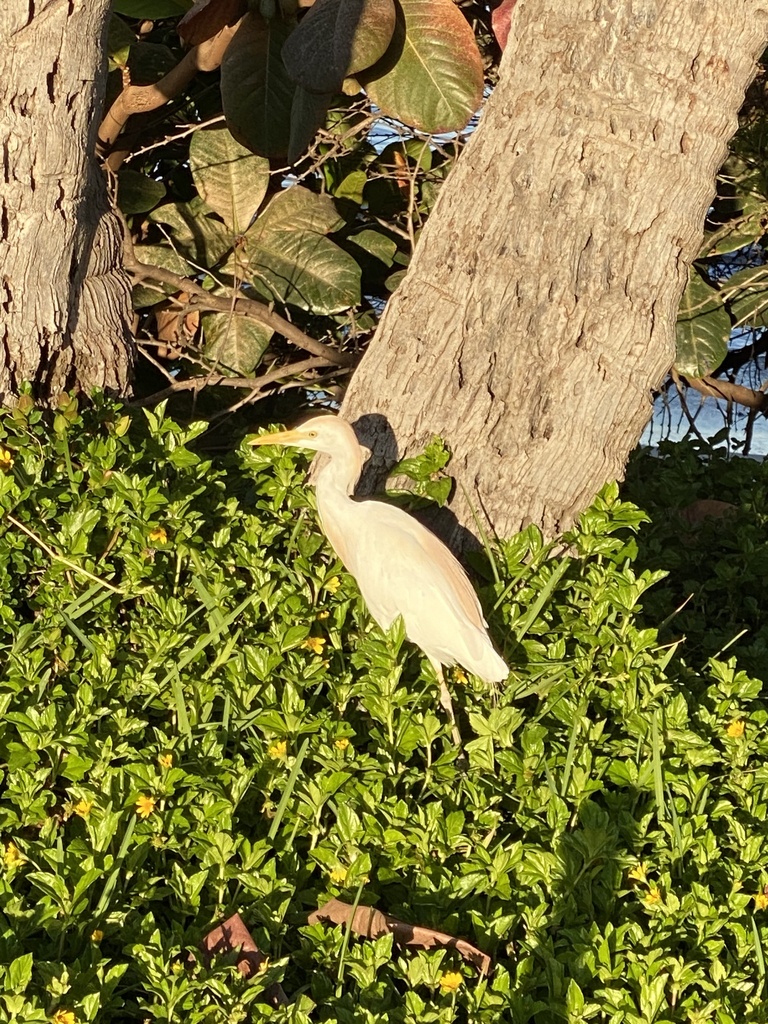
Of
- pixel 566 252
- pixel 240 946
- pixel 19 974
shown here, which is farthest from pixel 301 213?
pixel 19 974

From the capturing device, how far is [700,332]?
4.14m

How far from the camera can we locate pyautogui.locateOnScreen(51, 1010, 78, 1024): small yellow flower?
58.9 inches

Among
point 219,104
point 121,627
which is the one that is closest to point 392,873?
point 121,627

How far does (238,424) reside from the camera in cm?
424

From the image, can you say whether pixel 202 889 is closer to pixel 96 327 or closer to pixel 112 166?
pixel 96 327

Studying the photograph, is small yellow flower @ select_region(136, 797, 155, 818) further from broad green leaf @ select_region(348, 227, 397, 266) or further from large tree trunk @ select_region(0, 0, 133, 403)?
broad green leaf @ select_region(348, 227, 397, 266)

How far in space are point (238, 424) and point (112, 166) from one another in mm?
965

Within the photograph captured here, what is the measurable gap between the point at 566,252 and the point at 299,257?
1532 mm

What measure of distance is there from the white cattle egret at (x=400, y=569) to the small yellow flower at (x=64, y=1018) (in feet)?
3.10

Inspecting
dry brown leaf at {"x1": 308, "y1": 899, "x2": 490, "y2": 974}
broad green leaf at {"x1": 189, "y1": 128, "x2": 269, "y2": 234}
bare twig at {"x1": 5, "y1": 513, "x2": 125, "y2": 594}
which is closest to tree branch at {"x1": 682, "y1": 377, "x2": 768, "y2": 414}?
broad green leaf at {"x1": 189, "y1": 128, "x2": 269, "y2": 234}

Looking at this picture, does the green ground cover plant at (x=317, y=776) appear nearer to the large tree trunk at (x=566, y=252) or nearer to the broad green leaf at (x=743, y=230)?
the large tree trunk at (x=566, y=252)

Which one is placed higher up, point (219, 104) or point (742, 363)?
point (219, 104)

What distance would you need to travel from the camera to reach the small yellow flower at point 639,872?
1919 millimetres

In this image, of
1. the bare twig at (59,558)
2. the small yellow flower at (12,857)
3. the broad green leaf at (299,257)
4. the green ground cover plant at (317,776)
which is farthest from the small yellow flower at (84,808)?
the broad green leaf at (299,257)
